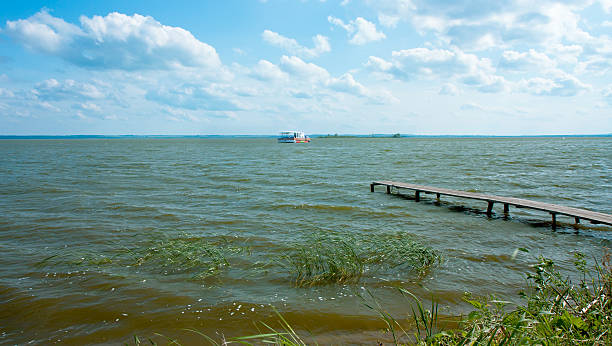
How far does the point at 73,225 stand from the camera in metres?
11.4

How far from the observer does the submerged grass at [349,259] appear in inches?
281

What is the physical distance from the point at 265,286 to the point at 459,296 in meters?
3.74

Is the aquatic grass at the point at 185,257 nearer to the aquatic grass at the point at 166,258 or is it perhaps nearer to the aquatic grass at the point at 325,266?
the aquatic grass at the point at 166,258

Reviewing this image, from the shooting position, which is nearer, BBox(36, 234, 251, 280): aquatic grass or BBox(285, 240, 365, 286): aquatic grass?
BBox(285, 240, 365, 286): aquatic grass

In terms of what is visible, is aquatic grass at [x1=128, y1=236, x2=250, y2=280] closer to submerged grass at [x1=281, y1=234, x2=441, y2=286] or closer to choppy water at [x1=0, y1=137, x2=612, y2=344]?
choppy water at [x1=0, y1=137, x2=612, y2=344]

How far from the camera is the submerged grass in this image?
7.14 meters

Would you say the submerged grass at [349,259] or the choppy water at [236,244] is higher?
the submerged grass at [349,259]

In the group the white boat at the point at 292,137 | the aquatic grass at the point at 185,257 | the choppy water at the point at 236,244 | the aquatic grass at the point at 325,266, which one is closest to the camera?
the choppy water at the point at 236,244

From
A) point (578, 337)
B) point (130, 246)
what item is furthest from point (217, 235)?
point (578, 337)

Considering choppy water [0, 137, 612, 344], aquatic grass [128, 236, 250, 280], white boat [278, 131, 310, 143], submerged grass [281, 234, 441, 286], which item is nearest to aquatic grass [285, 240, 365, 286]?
submerged grass [281, 234, 441, 286]

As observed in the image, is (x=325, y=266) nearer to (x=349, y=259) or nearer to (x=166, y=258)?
(x=349, y=259)

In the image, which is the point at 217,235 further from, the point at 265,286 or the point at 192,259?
the point at 265,286

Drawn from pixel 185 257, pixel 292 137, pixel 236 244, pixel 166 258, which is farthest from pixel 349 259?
pixel 292 137

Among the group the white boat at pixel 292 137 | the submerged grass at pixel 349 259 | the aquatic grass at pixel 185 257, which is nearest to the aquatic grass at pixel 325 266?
the submerged grass at pixel 349 259
